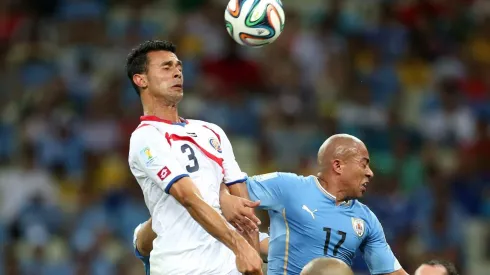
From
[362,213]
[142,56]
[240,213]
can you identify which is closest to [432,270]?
[362,213]

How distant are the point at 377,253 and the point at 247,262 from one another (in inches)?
66.7

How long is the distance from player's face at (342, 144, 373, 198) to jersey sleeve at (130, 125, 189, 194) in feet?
4.82

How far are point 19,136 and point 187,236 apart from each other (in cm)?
727

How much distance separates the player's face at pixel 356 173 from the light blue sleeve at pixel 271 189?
38 cm

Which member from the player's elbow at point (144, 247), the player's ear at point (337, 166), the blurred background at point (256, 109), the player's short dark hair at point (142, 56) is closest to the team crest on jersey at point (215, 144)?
the player's short dark hair at point (142, 56)

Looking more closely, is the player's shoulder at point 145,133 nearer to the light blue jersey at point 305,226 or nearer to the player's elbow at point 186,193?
the player's elbow at point 186,193

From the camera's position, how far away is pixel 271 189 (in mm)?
7262

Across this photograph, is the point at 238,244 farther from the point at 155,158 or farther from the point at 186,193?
the point at 155,158

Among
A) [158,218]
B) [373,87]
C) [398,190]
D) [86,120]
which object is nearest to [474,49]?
[373,87]

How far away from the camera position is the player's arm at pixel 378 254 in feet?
24.3

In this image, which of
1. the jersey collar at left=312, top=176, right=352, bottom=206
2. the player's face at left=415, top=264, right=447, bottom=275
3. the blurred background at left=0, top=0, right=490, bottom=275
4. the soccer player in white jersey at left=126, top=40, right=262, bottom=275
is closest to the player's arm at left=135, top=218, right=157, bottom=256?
the soccer player in white jersey at left=126, top=40, right=262, bottom=275

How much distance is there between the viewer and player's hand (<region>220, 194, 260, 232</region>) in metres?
6.45

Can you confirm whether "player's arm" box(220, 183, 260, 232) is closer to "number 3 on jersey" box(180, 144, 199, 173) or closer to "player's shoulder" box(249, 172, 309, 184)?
"number 3 on jersey" box(180, 144, 199, 173)

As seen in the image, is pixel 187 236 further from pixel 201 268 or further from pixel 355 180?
pixel 355 180
